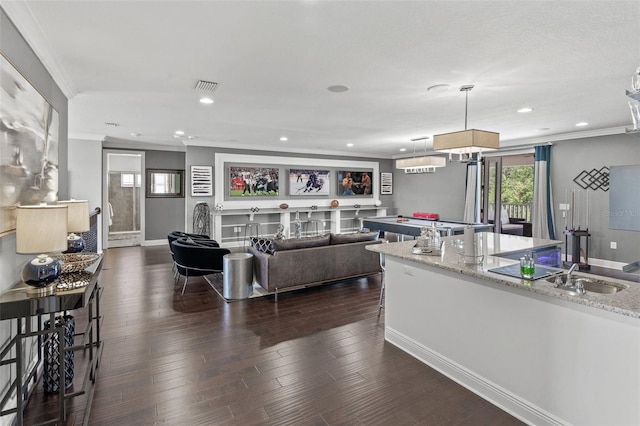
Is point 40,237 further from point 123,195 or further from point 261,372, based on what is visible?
point 123,195

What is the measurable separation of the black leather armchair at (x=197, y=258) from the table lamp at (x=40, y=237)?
8.89 ft

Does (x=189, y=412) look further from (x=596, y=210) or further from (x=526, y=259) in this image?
(x=596, y=210)

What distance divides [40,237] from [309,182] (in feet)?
26.7

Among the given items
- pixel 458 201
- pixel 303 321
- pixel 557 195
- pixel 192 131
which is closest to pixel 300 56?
pixel 303 321

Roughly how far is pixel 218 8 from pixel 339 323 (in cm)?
315

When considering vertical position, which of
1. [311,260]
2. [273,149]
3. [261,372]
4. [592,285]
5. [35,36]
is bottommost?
[261,372]

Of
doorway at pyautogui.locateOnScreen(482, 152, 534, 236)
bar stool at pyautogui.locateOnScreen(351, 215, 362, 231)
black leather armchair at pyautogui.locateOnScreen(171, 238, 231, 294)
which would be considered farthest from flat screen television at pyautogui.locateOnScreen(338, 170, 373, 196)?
black leather armchair at pyautogui.locateOnScreen(171, 238, 231, 294)

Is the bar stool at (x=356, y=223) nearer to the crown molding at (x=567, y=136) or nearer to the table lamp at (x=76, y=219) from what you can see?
the crown molding at (x=567, y=136)

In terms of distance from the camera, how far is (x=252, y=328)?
357 centimetres

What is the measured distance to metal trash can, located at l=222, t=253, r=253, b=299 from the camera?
4.52 metres

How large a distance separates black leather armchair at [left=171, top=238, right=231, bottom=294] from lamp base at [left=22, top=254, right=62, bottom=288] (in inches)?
106

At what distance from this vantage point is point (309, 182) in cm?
992

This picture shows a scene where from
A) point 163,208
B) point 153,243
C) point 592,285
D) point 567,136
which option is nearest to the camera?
point 592,285

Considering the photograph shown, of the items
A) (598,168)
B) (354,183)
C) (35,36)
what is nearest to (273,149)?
(354,183)
